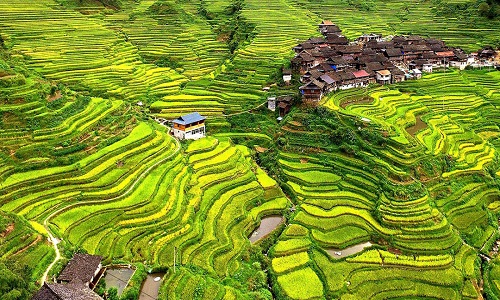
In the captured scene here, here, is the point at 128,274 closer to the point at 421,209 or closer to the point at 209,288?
the point at 209,288

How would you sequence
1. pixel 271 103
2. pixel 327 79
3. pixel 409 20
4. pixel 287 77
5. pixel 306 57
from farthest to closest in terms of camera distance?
pixel 409 20, pixel 306 57, pixel 287 77, pixel 271 103, pixel 327 79

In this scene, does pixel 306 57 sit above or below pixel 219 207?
above

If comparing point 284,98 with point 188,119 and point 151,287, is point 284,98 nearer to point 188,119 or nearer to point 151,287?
point 188,119

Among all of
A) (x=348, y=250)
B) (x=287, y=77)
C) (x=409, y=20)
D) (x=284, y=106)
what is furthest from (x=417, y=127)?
(x=409, y=20)

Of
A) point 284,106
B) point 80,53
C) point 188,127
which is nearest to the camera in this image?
point 188,127

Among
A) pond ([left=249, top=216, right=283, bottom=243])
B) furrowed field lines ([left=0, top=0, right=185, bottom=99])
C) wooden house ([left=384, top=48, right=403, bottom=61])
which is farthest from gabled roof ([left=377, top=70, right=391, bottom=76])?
pond ([left=249, top=216, right=283, bottom=243])

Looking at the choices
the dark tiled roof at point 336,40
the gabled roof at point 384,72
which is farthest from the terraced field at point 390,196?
the dark tiled roof at point 336,40

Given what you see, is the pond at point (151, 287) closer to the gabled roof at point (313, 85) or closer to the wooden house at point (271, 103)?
the wooden house at point (271, 103)

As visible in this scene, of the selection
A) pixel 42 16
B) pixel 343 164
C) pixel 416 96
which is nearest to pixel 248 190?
pixel 343 164
